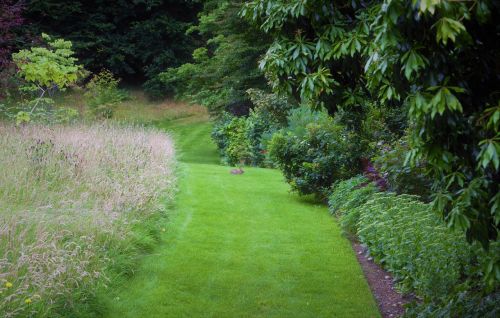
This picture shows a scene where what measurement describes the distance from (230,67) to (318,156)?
1401 cm

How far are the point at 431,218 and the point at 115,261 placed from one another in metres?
3.59

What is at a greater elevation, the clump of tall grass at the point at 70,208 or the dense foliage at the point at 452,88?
the dense foliage at the point at 452,88

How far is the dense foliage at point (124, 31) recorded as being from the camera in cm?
3688

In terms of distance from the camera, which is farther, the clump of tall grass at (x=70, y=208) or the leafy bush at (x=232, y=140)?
the leafy bush at (x=232, y=140)

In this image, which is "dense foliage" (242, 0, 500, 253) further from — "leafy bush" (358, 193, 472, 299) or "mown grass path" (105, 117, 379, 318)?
"mown grass path" (105, 117, 379, 318)

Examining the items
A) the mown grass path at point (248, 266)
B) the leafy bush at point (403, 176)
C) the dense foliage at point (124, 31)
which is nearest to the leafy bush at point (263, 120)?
the mown grass path at point (248, 266)

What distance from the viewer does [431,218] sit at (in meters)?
6.55

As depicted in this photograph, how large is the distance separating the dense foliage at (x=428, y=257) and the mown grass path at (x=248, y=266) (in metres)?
0.53

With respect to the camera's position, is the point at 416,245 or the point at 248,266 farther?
the point at 248,266

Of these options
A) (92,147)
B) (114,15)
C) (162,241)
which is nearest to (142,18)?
(114,15)

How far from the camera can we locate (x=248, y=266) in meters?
7.60

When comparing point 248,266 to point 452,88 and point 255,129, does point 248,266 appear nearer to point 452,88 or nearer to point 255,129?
point 452,88

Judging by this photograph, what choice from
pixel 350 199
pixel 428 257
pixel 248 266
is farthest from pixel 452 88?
pixel 350 199

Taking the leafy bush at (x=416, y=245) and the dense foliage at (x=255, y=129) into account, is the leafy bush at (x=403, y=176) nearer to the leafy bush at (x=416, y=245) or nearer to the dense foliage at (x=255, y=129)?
the leafy bush at (x=416, y=245)
